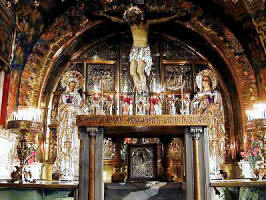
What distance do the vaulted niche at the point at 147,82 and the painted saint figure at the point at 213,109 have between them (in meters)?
0.03

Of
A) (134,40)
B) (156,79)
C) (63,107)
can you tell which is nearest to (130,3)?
(134,40)

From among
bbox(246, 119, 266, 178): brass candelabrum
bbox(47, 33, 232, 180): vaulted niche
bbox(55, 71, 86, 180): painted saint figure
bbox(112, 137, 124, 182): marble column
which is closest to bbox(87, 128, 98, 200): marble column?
bbox(112, 137, 124, 182): marble column

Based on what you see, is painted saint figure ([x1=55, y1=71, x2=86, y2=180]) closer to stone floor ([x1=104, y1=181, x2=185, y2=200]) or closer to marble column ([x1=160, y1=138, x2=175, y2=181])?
marble column ([x1=160, y1=138, x2=175, y2=181])

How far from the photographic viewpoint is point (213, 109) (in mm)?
8984

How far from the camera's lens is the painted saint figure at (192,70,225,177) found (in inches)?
335

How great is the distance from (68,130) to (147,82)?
252 centimetres

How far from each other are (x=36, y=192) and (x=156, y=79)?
5.05 m

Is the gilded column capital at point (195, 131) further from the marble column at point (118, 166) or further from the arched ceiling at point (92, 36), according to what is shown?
the arched ceiling at point (92, 36)

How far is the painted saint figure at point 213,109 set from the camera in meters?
8.51

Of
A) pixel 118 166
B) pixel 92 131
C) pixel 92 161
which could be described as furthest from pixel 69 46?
pixel 92 161

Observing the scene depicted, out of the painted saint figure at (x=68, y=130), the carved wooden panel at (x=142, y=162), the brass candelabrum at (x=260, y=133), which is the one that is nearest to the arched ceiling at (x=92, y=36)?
the painted saint figure at (x=68, y=130)

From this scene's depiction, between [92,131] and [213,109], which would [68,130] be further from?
[92,131]

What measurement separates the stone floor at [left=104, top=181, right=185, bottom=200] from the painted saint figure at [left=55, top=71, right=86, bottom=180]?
2.97 m

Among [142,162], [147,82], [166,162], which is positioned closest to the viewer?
[142,162]
